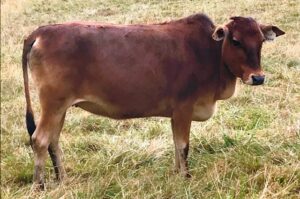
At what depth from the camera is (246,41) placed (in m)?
4.91

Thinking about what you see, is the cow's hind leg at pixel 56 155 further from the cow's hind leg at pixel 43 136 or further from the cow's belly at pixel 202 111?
the cow's belly at pixel 202 111

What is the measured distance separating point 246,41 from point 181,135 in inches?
40.6

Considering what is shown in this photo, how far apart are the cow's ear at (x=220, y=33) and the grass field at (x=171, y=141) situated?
905mm

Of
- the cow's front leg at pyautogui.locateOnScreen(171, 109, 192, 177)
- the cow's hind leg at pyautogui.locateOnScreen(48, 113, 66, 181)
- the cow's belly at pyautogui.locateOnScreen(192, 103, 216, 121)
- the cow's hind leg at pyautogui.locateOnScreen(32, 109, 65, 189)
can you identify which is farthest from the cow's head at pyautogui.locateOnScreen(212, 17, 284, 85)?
the cow's hind leg at pyautogui.locateOnScreen(48, 113, 66, 181)

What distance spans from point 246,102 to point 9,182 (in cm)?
274

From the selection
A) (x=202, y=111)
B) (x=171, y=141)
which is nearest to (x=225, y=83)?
(x=202, y=111)

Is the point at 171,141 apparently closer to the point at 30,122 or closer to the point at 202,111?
the point at 202,111

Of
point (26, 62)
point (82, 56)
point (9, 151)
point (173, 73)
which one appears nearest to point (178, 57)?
point (173, 73)

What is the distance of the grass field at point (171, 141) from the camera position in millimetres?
4852

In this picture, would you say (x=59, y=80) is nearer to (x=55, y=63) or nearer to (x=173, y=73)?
(x=55, y=63)

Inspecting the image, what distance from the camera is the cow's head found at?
16.1 ft

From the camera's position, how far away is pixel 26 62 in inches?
211

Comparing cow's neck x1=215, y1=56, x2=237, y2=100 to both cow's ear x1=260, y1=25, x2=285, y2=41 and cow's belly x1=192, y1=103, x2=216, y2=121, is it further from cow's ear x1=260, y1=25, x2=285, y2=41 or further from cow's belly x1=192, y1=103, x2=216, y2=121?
cow's ear x1=260, y1=25, x2=285, y2=41

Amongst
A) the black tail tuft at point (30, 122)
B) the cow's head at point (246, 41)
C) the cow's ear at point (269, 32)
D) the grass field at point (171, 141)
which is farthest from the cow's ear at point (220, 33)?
the black tail tuft at point (30, 122)
